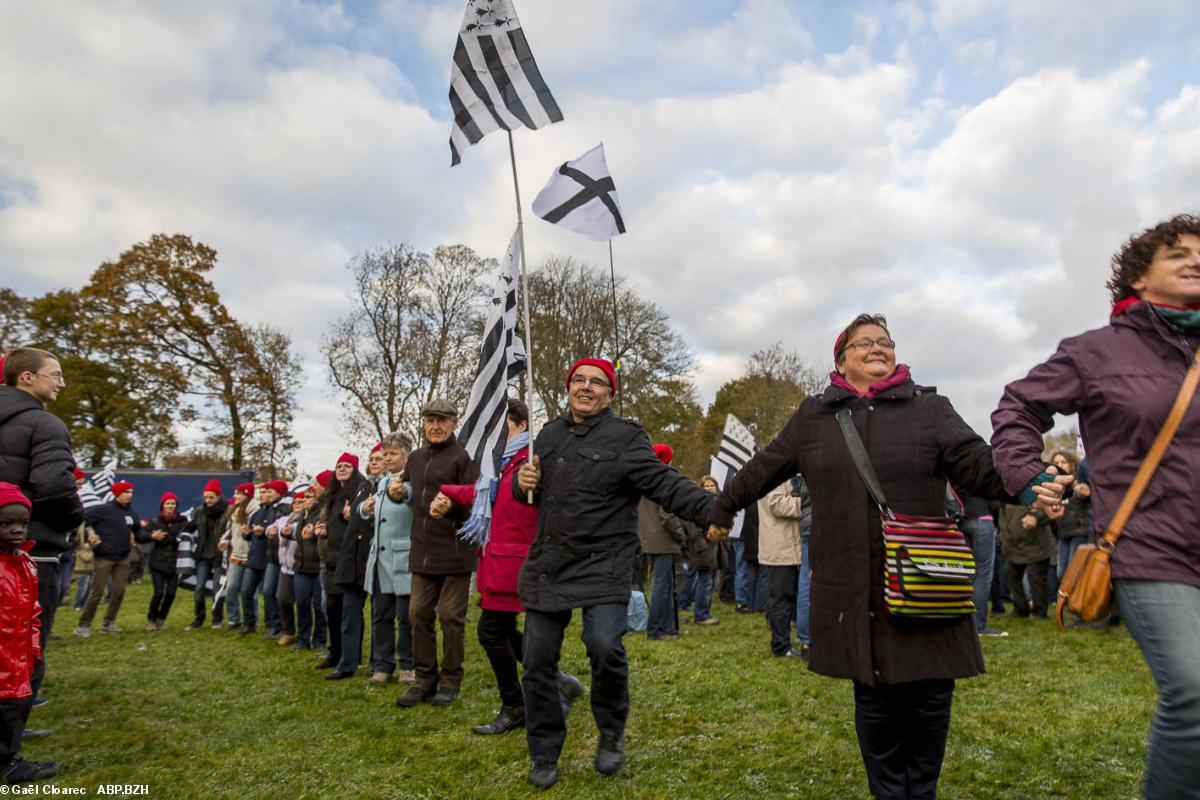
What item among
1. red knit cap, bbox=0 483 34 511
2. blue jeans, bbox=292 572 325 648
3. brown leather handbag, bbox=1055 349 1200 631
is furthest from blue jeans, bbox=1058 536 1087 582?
red knit cap, bbox=0 483 34 511

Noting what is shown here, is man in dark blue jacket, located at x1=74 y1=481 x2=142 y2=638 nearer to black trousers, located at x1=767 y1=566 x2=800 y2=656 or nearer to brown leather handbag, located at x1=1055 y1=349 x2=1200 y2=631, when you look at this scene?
black trousers, located at x1=767 y1=566 x2=800 y2=656

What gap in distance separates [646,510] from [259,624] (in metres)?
6.58

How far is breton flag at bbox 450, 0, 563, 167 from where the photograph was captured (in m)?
5.75

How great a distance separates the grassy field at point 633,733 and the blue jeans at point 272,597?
8.23 ft

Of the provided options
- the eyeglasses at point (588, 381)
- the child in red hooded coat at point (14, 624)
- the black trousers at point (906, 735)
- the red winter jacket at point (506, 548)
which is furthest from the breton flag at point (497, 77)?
the black trousers at point (906, 735)

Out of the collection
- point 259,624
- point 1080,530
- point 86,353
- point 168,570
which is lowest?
point 259,624

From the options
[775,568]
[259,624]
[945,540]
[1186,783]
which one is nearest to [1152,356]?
[945,540]

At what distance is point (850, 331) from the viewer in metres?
3.86

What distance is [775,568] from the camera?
887cm

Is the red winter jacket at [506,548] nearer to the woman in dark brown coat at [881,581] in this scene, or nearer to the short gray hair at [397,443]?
the short gray hair at [397,443]

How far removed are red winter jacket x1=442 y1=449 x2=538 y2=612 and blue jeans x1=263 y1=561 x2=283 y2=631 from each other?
677cm

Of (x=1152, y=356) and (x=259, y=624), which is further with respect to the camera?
(x=259, y=624)

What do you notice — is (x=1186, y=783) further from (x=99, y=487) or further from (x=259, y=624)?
(x=99, y=487)

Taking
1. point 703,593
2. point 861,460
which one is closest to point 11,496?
point 861,460
